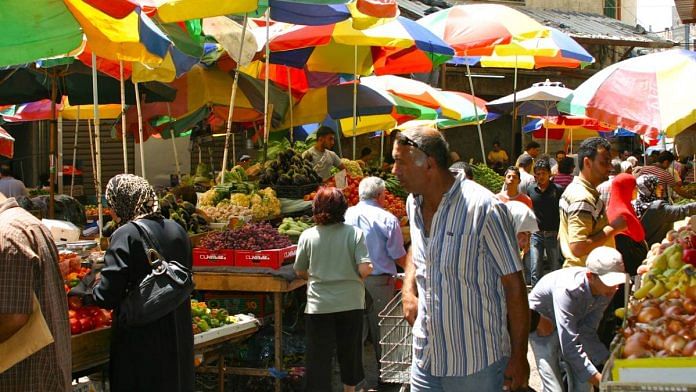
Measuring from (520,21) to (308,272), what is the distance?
7.59 meters

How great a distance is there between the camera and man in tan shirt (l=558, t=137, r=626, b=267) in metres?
7.46

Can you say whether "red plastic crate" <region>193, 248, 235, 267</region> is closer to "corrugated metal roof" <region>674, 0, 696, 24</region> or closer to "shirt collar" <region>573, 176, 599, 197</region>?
"shirt collar" <region>573, 176, 599, 197</region>

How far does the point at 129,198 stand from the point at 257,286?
262cm

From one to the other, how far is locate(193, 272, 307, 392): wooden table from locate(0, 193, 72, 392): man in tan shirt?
316 cm

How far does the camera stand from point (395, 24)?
12.5 m

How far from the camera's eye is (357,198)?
435 inches

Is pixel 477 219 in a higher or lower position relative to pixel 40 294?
higher

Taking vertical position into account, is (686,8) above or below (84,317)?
above

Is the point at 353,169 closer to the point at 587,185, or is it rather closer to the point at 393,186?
the point at 393,186

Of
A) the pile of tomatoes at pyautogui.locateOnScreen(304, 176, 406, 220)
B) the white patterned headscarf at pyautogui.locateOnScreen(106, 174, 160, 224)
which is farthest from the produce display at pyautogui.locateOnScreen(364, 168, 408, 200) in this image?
the white patterned headscarf at pyautogui.locateOnScreen(106, 174, 160, 224)

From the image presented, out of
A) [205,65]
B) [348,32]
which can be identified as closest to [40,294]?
[348,32]

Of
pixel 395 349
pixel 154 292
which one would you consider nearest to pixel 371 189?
pixel 395 349

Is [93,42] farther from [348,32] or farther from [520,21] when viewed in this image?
[520,21]

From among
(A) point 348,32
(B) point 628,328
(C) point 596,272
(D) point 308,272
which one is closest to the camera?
(B) point 628,328
